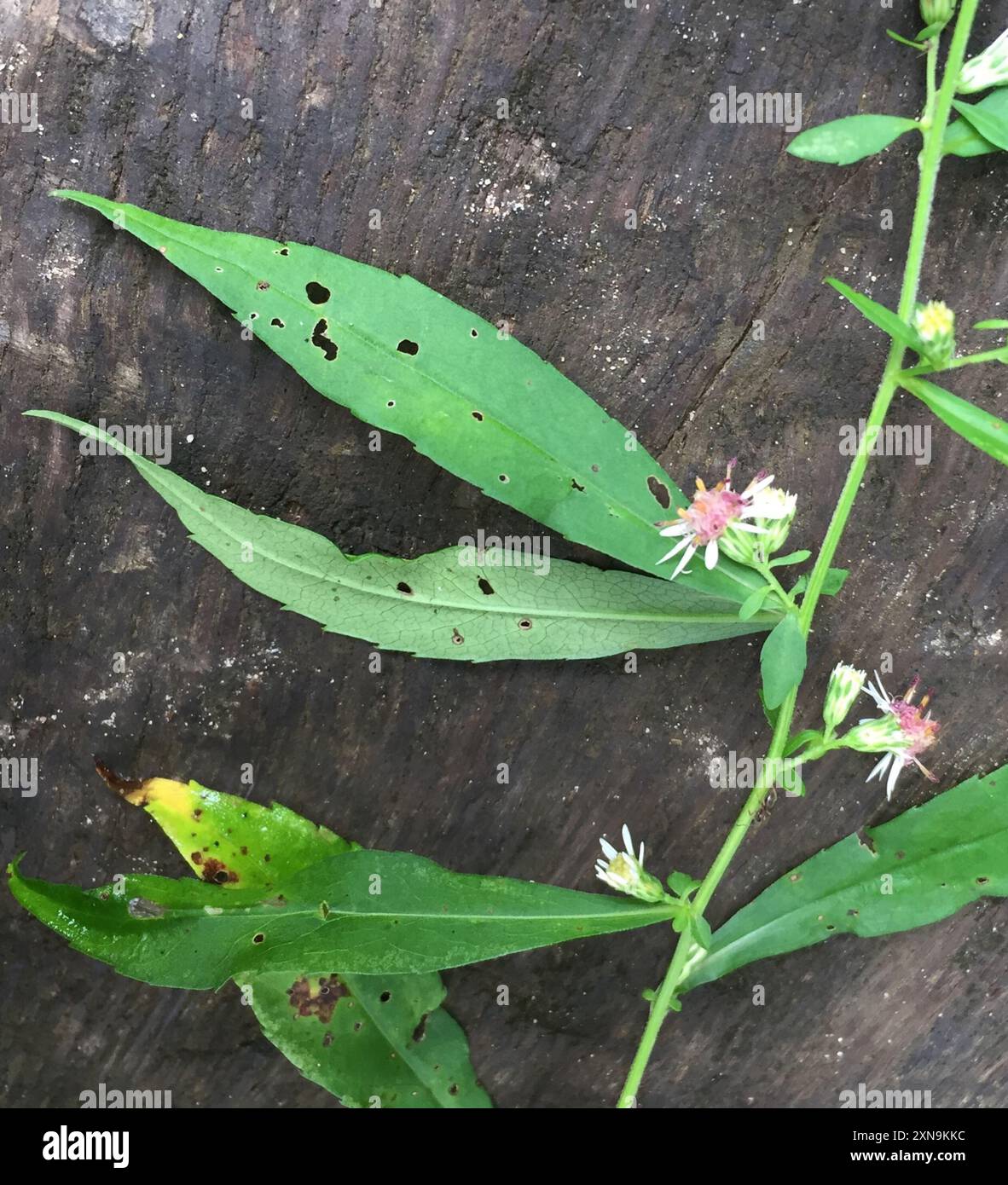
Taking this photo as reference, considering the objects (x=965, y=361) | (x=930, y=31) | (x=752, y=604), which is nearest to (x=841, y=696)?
(x=752, y=604)

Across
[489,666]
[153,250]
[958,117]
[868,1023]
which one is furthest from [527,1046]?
[958,117]

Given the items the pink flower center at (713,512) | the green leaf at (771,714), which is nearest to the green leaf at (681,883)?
the green leaf at (771,714)

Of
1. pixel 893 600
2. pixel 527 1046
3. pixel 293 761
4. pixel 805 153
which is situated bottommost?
pixel 527 1046

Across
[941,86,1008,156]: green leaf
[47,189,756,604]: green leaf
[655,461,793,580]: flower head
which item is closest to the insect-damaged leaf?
[47,189,756,604]: green leaf

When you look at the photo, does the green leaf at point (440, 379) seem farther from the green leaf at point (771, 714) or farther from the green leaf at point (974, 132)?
the green leaf at point (974, 132)

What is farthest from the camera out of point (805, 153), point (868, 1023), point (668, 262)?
point (868, 1023)

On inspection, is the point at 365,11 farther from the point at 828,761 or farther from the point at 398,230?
the point at 828,761
